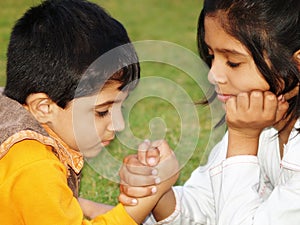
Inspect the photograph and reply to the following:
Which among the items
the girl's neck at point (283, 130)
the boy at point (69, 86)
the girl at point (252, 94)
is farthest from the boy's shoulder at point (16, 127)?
the girl's neck at point (283, 130)

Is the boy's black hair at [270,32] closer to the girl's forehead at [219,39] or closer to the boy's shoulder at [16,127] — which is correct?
the girl's forehead at [219,39]

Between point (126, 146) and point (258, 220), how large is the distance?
181 centimetres

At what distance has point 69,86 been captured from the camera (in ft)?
9.18

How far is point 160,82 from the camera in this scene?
611cm

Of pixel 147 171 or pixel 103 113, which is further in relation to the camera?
pixel 103 113

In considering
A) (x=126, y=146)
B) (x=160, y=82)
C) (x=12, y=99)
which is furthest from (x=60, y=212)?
(x=160, y=82)

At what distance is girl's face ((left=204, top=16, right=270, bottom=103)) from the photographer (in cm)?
282

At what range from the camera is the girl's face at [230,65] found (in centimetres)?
282

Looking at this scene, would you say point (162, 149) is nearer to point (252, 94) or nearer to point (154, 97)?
point (252, 94)

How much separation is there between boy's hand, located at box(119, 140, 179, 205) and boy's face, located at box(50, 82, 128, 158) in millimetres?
169

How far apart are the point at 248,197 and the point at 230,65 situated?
0.50 m

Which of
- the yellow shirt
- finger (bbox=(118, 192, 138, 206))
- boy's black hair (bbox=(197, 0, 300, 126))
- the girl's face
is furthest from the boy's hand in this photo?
boy's black hair (bbox=(197, 0, 300, 126))

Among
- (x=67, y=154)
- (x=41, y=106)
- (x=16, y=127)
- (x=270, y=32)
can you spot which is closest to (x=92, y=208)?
(x=67, y=154)

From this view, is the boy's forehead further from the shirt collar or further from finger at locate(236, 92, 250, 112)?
finger at locate(236, 92, 250, 112)
